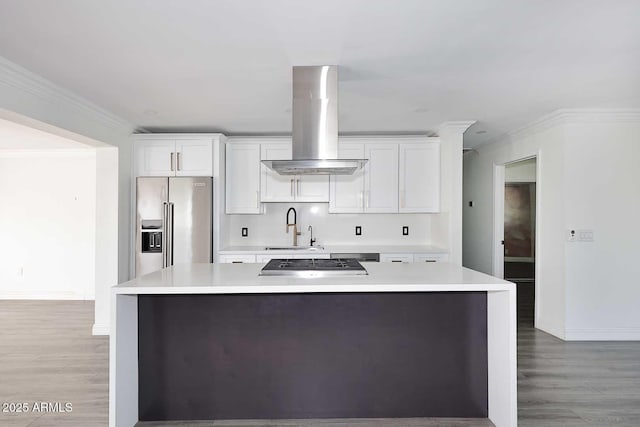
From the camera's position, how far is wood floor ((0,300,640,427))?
2445mm

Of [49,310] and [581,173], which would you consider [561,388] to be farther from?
[49,310]

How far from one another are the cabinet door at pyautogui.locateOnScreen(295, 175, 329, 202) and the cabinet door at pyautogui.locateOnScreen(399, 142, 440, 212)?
0.97 m

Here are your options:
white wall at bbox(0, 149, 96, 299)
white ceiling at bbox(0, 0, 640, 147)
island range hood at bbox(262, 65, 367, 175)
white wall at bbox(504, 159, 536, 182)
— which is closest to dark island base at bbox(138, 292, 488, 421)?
island range hood at bbox(262, 65, 367, 175)

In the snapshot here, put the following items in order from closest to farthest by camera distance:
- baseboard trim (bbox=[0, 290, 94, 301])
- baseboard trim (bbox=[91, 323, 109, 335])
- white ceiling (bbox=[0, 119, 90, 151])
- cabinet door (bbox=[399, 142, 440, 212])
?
1. baseboard trim (bbox=[91, 323, 109, 335])
2. white ceiling (bbox=[0, 119, 90, 151])
3. cabinet door (bbox=[399, 142, 440, 212])
4. baseboard trim (bbox=[0, 290, 94, 301])

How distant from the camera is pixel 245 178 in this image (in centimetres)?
493

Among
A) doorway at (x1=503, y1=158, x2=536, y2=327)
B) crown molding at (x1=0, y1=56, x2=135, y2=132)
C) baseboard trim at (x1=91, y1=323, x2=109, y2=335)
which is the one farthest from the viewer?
doorway at (x1=503, y1=158, x2=536, y2=327)

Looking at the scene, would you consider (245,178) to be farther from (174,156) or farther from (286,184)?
(174,156)

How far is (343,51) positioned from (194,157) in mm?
2725

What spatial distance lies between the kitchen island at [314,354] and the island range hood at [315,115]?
3.12 ft

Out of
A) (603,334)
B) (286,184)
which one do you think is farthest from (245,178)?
(603,334)

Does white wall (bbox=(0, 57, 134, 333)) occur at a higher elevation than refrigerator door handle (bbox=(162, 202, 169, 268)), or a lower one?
higher

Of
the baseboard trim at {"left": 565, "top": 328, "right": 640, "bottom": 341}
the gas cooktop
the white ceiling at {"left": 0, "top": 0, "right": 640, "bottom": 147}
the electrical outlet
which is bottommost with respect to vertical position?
the baseboard trim at {"left": 565, "top": 328, "right": 640, "bottom": 341}

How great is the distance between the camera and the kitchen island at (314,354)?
2.42 meters

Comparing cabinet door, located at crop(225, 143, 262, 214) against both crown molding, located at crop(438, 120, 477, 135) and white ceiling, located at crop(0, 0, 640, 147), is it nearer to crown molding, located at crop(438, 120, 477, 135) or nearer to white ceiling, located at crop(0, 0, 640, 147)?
white ceiling, located at crop(0, 0, 640, 147)
